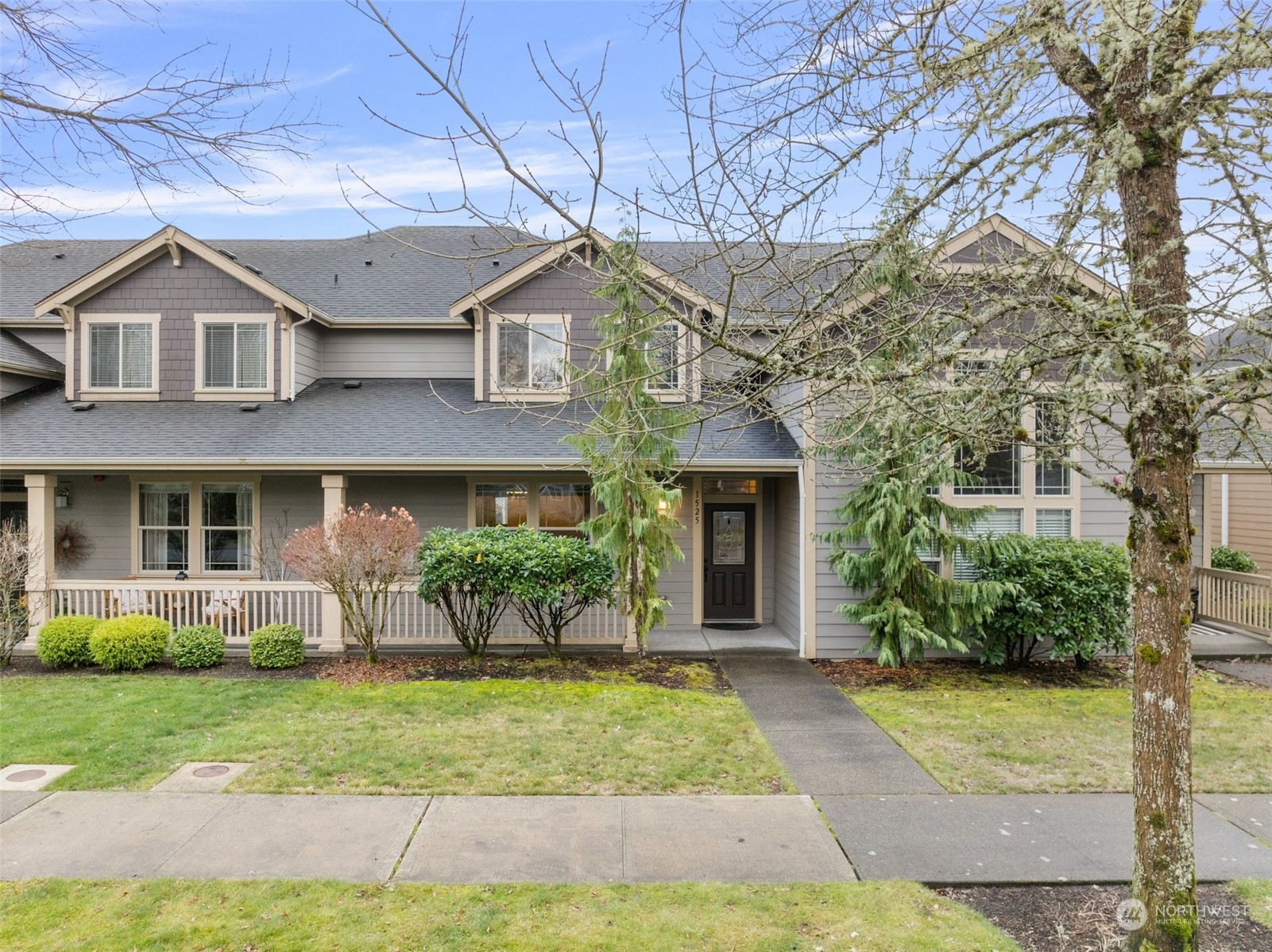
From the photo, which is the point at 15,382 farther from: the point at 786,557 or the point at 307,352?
the point at 786,557

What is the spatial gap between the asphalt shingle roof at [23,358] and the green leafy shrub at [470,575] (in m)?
7.98

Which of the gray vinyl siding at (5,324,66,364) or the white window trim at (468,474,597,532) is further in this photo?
the gray vinyl siding at (5,324,66,364)

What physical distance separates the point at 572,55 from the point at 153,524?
11.9 m

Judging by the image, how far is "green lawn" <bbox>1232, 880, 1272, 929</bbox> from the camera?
13.2 feet

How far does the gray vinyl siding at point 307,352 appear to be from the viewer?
12.3 m

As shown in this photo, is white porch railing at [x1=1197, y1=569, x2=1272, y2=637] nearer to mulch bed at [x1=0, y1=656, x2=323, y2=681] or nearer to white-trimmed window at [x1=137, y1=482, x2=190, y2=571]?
mulch bed at [x1=0, y1=656, x2=323, y2=681]

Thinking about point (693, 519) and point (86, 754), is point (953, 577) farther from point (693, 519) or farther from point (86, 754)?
point (86, 754)

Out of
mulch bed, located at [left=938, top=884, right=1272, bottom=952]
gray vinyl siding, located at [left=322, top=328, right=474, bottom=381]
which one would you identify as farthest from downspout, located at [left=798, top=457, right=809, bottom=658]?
gray vinyl siding, located at [left=322, top=328, right=474, bottom=381]

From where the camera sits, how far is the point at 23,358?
12.5 metres

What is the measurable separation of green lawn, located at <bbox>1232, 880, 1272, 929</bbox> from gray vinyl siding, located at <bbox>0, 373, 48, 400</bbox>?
16.2 m

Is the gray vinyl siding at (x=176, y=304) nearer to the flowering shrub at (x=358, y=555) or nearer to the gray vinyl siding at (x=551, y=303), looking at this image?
the gray vinyl siding at (x=551, y=303)

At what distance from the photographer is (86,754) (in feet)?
20.7

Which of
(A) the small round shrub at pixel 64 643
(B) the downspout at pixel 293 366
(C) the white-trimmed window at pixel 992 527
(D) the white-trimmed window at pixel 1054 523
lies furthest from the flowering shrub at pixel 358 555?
(D) the white-trimmed window at pixel 1054 523

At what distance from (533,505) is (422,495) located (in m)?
1.77
